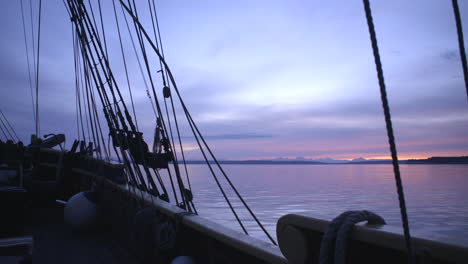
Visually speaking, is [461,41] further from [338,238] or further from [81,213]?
A: [81,213]

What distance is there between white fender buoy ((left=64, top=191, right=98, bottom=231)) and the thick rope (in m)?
4.87

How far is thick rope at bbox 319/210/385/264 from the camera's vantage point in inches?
42.1

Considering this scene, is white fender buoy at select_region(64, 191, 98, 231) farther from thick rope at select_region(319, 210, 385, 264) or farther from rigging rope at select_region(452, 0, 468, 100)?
rigging rope at select_region(452, 0, 468, 100)

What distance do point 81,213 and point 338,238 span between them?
495 centimetres

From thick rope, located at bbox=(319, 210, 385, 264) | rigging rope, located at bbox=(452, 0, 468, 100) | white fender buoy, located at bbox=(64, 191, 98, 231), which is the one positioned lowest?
white fender buoy, located at bbox=(64, 191, 98, 231)

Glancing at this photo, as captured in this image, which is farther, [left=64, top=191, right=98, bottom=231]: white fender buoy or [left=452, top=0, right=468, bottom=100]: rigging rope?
[left=64, top=191, right=98, bottom=231]: white fender buoy

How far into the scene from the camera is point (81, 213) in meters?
5.06

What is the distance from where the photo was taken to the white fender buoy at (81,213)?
16.6 feet

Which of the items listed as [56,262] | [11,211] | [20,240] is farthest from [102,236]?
[20,240]

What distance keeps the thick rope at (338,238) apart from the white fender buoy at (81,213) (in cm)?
487

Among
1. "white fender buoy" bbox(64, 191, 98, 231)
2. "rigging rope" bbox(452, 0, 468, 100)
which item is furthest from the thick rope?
"white fender buoy" bbox(64, 191, 98, 231)

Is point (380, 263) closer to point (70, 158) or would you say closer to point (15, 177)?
point (15, 177)

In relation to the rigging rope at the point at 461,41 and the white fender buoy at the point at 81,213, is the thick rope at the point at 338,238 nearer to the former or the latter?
the rigging rope at the point at 461,41

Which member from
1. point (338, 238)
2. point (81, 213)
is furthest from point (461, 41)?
point (81, 213)
